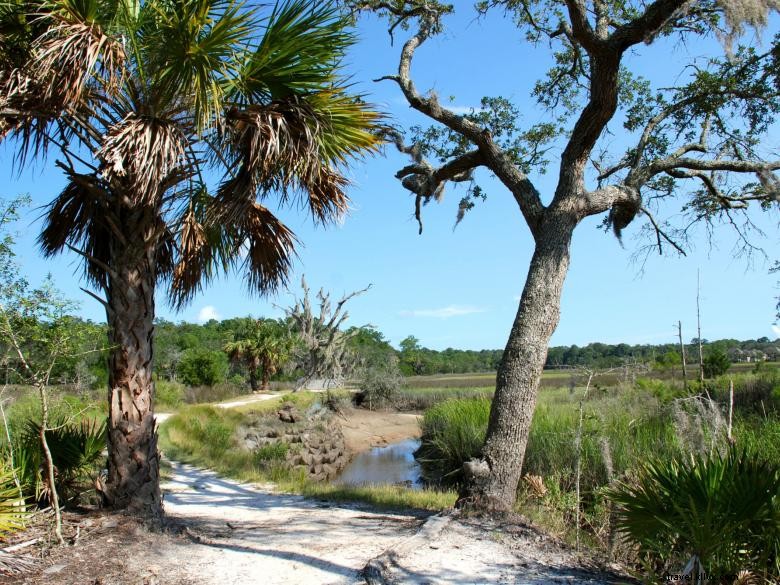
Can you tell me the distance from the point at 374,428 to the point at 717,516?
24.5 metres

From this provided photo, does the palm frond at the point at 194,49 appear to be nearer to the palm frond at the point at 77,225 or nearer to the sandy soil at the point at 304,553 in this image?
the palm frond at the point at 77,225

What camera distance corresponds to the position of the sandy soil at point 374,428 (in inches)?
990

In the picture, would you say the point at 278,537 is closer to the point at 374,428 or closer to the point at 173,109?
the point at 173,109

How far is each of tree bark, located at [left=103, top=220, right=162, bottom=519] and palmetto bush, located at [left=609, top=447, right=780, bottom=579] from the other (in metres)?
4.42

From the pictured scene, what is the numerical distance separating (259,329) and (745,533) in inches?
1362

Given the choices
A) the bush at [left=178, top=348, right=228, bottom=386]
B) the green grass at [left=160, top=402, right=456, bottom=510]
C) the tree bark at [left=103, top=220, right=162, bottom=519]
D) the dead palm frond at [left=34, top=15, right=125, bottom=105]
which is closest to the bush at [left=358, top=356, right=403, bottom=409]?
the green grass at [left=160, top=402, right=456, bottom=510]

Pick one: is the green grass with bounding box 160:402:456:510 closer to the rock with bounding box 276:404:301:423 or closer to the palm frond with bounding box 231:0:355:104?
the rock with bounding box 276:404:301:423

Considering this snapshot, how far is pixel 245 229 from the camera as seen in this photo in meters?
7.32

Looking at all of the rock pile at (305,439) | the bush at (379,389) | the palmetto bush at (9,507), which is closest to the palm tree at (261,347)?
the bush at (379,389)

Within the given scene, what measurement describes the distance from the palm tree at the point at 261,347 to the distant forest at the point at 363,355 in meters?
1.16

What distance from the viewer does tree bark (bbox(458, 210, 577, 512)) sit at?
6609 millimetres

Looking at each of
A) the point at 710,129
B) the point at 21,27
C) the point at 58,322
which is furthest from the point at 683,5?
the point at 58,322

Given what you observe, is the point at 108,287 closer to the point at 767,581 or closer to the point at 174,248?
the point at 174,248

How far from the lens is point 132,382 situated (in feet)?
19.3
